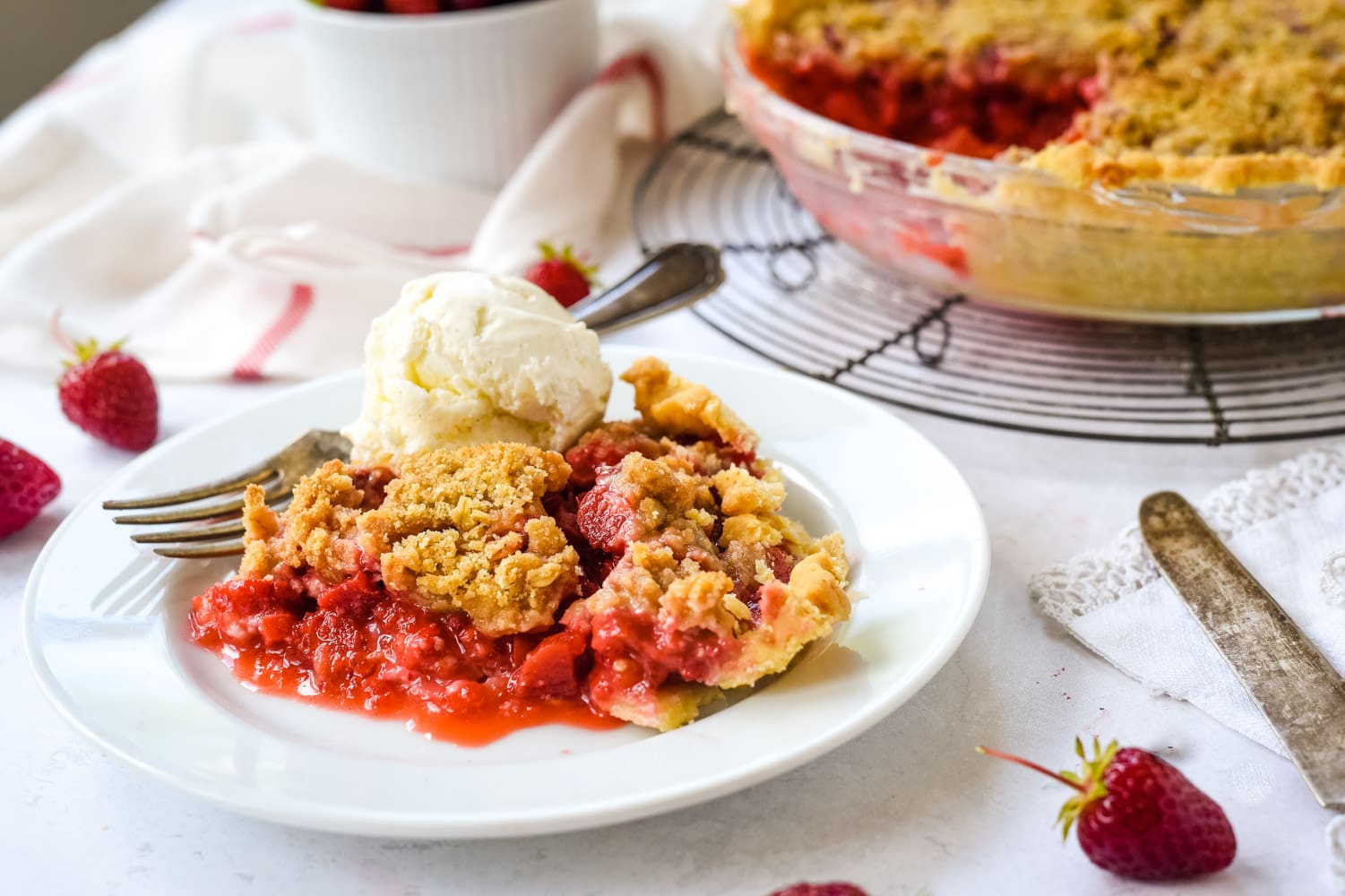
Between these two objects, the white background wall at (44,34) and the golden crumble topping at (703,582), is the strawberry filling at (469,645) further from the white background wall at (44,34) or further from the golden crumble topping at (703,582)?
the white background wall at (44,34)

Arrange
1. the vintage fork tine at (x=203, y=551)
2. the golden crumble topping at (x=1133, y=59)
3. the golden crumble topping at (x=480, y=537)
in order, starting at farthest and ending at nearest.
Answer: the golden crumble topping at (x=1133, y=59), the vintage fork tine at (x=203, y=551), the golden crumble topping at (x=480, y=537)

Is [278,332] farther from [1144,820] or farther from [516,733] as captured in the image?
[1144,820]

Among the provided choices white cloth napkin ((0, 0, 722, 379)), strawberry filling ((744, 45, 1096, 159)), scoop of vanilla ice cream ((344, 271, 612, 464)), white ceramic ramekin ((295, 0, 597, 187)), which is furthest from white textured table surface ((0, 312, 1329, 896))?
white ceramic ramekin ((295, 0, 597, 187))

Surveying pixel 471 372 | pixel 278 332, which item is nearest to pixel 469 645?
pixel 471 372

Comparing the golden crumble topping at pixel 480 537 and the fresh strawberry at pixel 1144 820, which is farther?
the golden crumble topping at pixel 480 537

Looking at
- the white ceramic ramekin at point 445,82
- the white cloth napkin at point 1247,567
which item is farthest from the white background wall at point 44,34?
the white cloth napkin at point 1247,567

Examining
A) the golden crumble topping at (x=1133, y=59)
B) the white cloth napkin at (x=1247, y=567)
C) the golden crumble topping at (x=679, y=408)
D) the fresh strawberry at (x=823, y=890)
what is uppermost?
the golden crumble topping at (x=1133, y=59)
